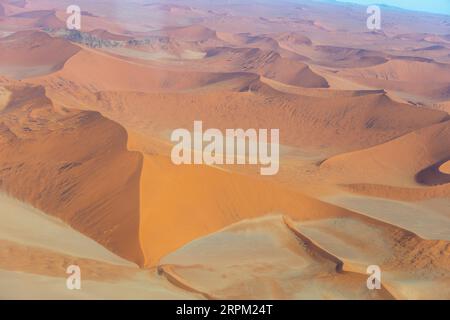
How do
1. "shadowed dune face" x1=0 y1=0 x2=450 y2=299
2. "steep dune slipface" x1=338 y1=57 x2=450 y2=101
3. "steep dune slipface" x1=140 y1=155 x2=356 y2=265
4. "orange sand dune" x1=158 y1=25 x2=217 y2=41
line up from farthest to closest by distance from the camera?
1. "orange sand dune" x1=158 y1=25 x2=217 y2=41
2. "steep dune slipface" x1=338 y1=57 x2=450 y2=101
3. "steep dune slipface" x1=140 y1=155 x2=356 y2=265
4. "shadowed dune face" x1=0 y1=0 x2=450 y2=299

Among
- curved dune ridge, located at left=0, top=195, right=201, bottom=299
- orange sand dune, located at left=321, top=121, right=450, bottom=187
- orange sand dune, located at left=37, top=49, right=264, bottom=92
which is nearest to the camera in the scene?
curved dune ridge, located at left=0, top=195, right=201, bottom=299

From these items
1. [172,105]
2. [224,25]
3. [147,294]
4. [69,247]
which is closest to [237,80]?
[172,105]

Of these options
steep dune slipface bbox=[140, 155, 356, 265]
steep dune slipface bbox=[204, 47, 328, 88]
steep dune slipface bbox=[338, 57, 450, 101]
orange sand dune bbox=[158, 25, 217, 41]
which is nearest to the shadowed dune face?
steep dune slipface bbox=[140, 155, 356, 265]

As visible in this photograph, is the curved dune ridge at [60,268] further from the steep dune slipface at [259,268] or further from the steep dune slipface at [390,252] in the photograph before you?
the steep dune slipface at [390,252]

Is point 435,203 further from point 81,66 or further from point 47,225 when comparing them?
point 81,66

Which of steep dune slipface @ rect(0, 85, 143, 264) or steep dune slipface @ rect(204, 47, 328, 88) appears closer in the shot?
steep dune slipface @ rect(0, 85, 143, 264)

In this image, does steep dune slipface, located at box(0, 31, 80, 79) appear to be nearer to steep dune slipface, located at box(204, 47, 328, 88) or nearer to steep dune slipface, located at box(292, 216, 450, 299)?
steep dune slipface, located at box(204, 47, 328, 88)
